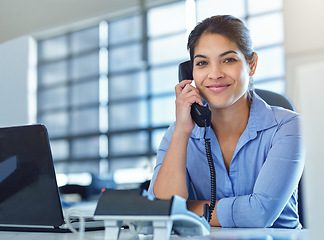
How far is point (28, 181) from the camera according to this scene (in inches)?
35.9

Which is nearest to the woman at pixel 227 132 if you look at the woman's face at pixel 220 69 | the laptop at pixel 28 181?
the woman's face at pixel 220 69

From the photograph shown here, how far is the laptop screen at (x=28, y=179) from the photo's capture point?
0.89 m

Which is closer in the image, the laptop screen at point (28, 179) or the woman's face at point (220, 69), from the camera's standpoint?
the laptop screen at point (28, 179)

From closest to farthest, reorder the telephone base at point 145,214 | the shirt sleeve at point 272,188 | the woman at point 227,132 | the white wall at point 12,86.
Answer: the telephone base at point 145,214
the shirt sleeve at point 272,188
the woman at point 227,132
the white wall at point 12,86

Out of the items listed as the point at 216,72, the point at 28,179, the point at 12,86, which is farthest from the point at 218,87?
the point at 12,86

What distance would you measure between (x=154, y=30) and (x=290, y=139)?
274 inches

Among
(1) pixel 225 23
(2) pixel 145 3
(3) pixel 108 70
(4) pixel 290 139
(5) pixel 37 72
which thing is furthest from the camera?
(5) pixel 37 72

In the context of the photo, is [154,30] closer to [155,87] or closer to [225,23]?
[155,87]

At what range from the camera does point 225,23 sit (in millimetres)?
1306

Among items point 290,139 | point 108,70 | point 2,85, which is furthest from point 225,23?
point 108,70

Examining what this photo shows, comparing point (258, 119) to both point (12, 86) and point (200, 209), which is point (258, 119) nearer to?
point (200, 209)

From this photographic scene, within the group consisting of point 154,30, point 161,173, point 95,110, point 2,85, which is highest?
point 154,30

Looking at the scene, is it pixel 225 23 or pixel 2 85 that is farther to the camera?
pixel 2 85

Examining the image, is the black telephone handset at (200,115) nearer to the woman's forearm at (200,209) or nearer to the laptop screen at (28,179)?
the woman's forearm at (200,209)
